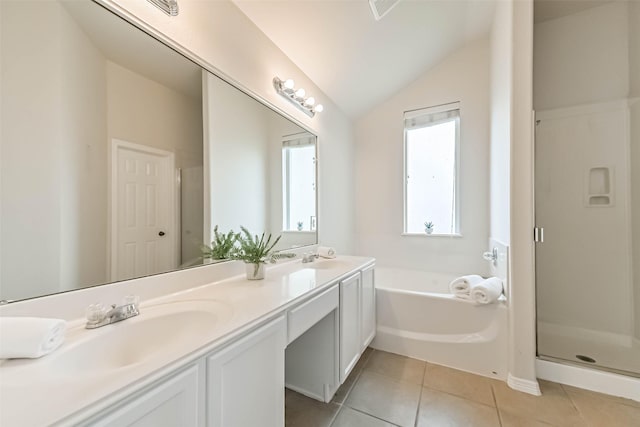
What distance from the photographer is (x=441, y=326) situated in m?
1.99

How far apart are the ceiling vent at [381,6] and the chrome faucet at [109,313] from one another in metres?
2.28

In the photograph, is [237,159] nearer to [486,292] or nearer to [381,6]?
[381,6]

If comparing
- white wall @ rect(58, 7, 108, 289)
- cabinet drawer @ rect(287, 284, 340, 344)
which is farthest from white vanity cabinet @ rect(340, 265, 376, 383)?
white wall @ rect(58, 7, 108, 289)

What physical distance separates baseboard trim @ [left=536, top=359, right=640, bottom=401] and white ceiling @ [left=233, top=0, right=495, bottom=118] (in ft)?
9.24

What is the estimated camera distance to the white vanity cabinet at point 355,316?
61.4 inches

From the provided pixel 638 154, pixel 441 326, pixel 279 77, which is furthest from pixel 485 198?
pixel 279 77

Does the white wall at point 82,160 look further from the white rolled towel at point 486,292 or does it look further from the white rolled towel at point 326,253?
the white rolled towel at point 486,292

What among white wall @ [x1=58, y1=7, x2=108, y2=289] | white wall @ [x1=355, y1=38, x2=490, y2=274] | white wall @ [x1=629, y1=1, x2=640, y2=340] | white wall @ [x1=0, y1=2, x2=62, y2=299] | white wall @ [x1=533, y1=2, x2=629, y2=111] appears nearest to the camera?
white wall @ [x1=0, y1=2, x2=62, y2=299]

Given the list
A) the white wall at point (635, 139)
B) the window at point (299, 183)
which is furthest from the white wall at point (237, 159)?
Answer: the white wall at point (635, 139)

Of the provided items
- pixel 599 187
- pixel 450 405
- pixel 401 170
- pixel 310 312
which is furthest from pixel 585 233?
pixel 310 312

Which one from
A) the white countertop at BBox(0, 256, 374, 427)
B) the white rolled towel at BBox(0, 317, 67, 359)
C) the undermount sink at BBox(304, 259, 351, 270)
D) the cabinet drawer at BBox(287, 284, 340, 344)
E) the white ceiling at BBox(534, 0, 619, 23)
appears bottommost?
the cabinet drawer at BBox(287, 284, 340, 344)

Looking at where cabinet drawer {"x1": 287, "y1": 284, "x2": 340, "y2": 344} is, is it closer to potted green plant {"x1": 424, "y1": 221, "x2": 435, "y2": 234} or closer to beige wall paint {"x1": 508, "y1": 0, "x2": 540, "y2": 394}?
beige wall paint {"x1": 508, "y1": 0, "x2": 540, "y2": 394}

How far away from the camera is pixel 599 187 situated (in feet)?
6.66

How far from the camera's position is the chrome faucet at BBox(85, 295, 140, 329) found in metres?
0.82
